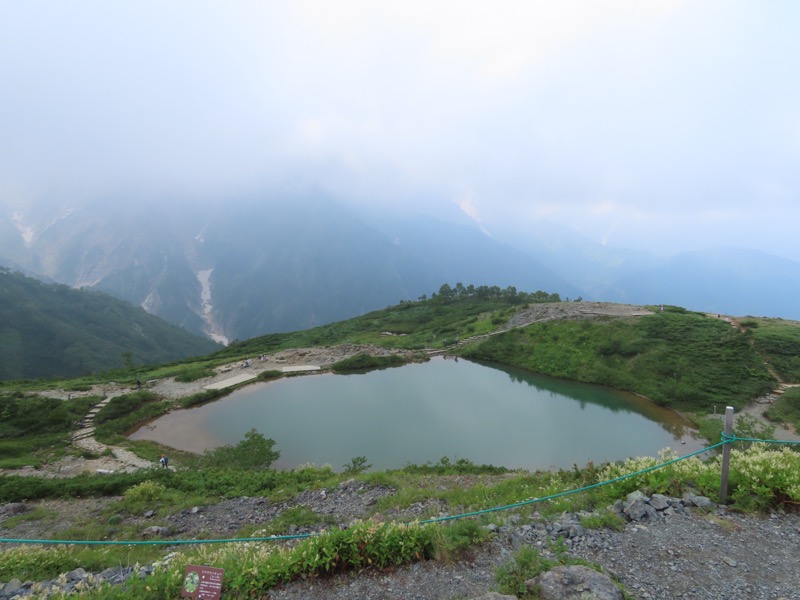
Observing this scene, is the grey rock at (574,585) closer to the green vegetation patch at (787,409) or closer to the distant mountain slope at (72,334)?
the green vegetation patch at (787,409)

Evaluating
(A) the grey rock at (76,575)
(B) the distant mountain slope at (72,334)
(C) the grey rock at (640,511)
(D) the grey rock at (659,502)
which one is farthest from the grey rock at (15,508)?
(B) the distant mountain slope at (72,334)

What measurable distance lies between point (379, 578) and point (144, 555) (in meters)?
6.76

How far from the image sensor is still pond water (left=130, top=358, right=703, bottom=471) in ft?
72.5

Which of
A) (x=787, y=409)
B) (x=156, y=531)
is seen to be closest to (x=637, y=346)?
(x=787, y=409)

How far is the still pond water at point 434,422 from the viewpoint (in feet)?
72.5

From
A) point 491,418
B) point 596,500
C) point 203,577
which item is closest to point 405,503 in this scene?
point 596,500

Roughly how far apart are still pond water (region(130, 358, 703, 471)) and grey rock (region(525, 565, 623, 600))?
52.2ft

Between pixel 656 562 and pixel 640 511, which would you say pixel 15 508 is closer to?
pixel 656 562

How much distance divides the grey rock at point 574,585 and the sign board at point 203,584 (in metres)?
4.58

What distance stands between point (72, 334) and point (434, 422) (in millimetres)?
Result: 125316

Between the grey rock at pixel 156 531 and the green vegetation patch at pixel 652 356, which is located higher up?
the green vegetation patch at pixel 652 356

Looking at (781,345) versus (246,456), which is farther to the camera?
(781,345)

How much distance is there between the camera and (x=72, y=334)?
4173 inches

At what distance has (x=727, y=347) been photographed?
111ft
